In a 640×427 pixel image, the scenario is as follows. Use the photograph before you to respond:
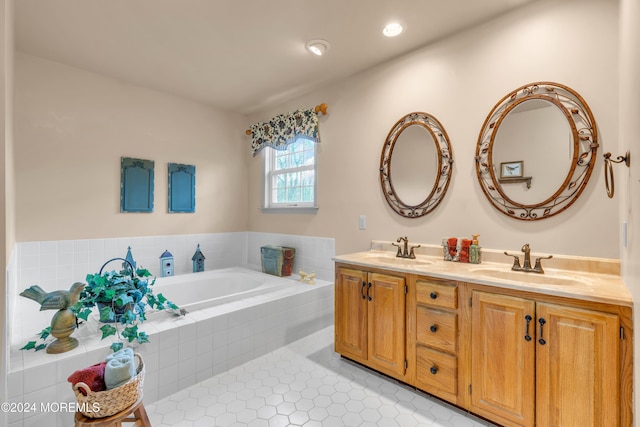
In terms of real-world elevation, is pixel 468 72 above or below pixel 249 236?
above

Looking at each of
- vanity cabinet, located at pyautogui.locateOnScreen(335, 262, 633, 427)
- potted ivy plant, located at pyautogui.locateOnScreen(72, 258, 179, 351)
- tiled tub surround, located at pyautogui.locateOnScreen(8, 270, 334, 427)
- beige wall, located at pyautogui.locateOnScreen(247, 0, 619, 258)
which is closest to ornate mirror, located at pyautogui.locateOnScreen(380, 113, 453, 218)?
beige wall, located at pyautogui.locateOnScreen(247, 0, 619, 258)

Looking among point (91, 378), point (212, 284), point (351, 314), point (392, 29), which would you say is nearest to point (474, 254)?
point (351, 314)

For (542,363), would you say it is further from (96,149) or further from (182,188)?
(96,149)

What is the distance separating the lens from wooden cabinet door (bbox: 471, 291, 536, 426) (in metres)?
1.47

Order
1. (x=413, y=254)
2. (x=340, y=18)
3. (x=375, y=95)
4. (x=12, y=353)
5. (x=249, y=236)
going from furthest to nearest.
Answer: (x=249, y=236) → (x=375, y=95) → (x=413, y=254) → (x=340, y=18) → (x=12, y=353)

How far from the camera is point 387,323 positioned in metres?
2.02

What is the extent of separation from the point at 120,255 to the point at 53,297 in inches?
61.6

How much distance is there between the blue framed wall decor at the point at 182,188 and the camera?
3418 mm

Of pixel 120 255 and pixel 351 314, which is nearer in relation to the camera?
pixel 351 314

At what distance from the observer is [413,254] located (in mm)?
2371

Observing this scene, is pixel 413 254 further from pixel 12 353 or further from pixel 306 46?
pixel 12 353

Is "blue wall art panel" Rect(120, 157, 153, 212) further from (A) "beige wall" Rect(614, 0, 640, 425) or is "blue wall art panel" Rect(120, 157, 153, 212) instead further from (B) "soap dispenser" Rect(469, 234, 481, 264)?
(A) "beige wall" Rect(614, 0, 640, 425)

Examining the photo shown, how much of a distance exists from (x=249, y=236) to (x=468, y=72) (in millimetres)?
3150

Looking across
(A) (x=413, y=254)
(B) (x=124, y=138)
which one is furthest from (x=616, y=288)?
(B) (x=124, y=138)
